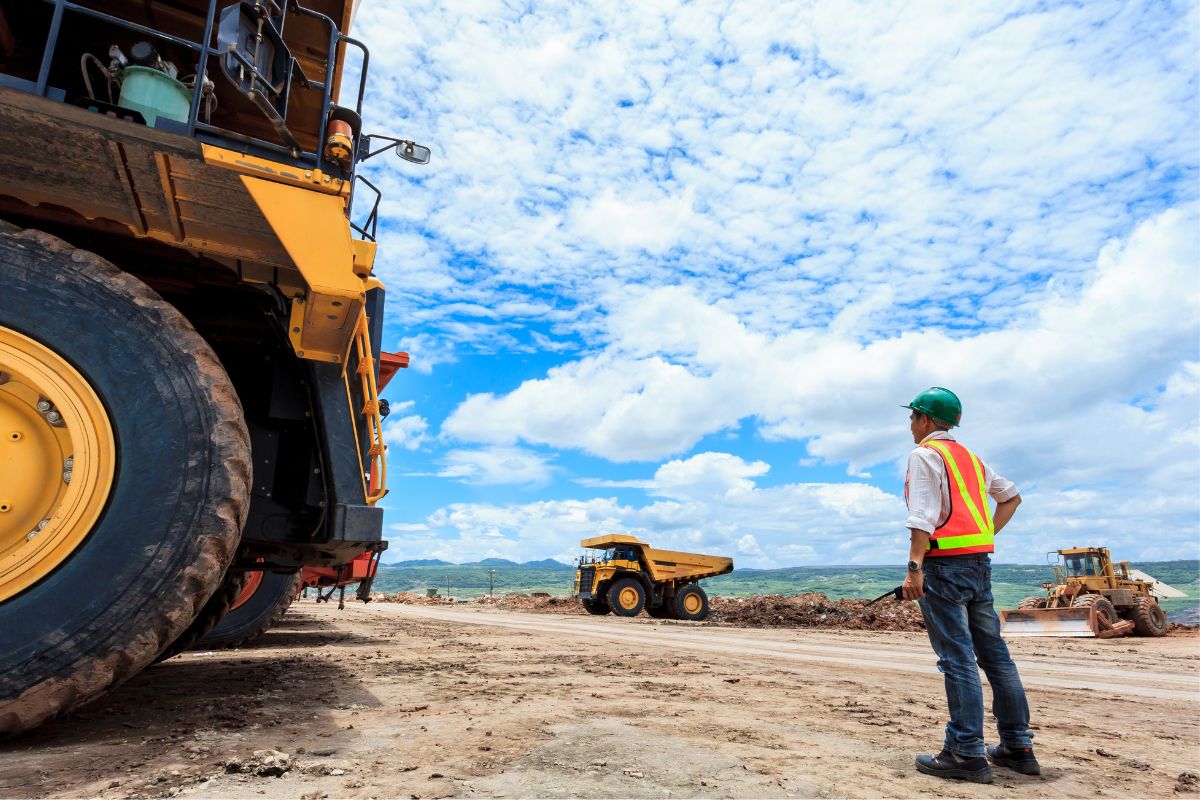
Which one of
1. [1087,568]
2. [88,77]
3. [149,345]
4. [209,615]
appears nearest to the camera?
[149,345]

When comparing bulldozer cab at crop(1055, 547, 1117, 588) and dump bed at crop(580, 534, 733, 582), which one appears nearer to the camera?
bulldozer cab at crop(1055, 547, 1117, 588)

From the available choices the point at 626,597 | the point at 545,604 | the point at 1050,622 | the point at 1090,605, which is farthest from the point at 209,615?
the point at 545,604

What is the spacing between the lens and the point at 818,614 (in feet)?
72.2

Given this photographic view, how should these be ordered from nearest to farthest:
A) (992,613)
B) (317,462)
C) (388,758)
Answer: (388,758) → (992,613) → (317,462)

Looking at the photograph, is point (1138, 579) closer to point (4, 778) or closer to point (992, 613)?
point (992, 613)

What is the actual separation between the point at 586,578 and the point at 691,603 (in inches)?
141

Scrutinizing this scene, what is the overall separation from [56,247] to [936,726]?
4.85 meters

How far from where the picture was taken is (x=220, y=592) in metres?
4.57

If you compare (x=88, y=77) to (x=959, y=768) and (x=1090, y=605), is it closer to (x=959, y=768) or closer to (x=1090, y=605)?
(x=959, y=768)

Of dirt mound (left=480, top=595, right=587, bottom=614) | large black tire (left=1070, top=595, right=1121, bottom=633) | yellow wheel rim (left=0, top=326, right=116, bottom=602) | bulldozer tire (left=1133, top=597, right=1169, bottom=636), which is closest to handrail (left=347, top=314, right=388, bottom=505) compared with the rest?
yellow wheel rim (left=0, top=326, right=116, bottom=602)

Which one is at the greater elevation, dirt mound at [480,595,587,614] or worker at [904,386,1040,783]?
worker at [904,386,1040,783]

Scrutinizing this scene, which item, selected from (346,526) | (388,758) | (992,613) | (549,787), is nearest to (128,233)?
(346,526)

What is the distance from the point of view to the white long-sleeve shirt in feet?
10.4

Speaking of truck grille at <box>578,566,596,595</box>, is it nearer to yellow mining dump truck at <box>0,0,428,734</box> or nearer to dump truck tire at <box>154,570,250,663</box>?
dump truck tire at <box>154,570,250,663</box>
